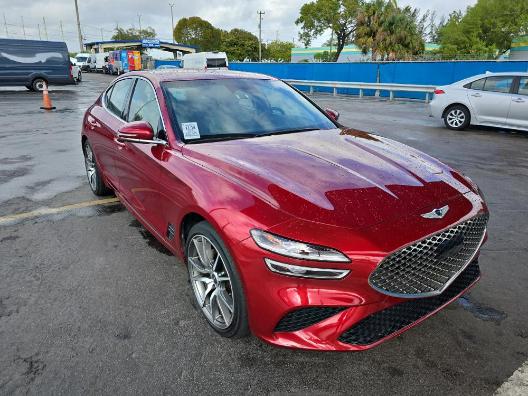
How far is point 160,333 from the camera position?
8.67 ft

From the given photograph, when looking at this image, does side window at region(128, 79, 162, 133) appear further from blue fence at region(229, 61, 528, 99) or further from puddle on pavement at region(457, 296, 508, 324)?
blue fence at region(229, 61, 528, 99)

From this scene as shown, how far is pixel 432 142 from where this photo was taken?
8992 mm

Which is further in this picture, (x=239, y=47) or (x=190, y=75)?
(x=239, y=47)

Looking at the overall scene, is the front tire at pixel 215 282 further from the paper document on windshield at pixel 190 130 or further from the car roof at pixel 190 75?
the car roof at pixel 190 75

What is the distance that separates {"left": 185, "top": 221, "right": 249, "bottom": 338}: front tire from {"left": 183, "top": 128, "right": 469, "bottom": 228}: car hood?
1.28ft

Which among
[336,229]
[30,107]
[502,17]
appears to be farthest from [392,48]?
[336,229]

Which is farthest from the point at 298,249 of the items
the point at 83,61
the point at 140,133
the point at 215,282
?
the point at 83,61

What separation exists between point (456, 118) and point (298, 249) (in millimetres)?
10109

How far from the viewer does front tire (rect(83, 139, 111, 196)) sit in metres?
5.03

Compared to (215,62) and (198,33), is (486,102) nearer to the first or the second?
(215,62)

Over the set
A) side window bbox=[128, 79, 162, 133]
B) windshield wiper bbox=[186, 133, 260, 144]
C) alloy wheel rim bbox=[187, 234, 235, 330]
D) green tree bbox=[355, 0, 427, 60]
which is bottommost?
alloy wheel rim bbox=[187, 234, 235, 330]

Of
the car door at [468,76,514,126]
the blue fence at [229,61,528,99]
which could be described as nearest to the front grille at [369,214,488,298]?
the car door at [468,76,514,126]

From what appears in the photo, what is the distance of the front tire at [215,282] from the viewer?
2285 mm

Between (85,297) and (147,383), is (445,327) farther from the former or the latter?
(85,297)
